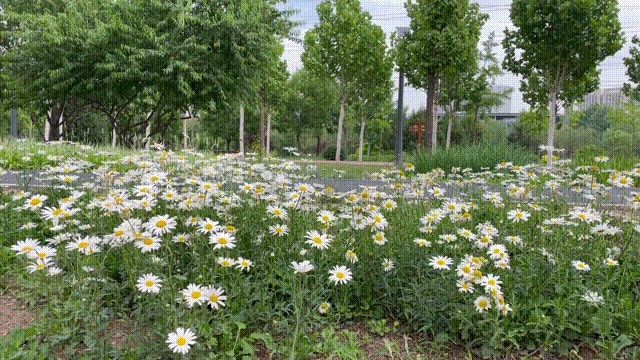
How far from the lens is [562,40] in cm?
1141

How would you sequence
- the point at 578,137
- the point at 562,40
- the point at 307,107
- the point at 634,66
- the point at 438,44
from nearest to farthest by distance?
the point at 438,44 → the point at 562,40 → the point at 634,66 → the point at 578,137 → the point at 307,107

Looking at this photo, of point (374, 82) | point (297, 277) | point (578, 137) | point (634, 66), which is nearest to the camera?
point (297, 277)

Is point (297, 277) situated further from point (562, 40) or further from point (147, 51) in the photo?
point (562, 40)

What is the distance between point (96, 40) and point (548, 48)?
10710mm

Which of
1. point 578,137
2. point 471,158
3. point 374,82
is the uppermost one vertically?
point 374,82

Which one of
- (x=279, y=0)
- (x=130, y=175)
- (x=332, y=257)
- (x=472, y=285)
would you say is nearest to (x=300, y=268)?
(x=332, y=257)

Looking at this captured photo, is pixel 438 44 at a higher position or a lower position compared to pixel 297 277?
higher

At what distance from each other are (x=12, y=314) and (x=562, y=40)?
12.3 m

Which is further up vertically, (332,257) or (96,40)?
(96,40)

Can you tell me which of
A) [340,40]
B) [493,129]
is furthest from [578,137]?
[340,40]

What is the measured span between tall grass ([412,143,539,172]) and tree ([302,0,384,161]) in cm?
925

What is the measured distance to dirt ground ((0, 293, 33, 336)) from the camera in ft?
7.39

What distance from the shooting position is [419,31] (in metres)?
11.1

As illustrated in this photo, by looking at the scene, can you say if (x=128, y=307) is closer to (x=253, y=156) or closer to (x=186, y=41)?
(x=253, y=156)
